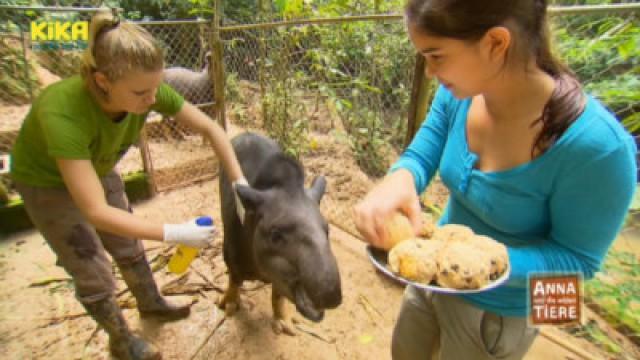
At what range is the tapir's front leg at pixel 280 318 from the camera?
305 centimetres

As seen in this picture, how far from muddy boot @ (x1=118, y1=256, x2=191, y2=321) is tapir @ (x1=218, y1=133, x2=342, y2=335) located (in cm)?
55

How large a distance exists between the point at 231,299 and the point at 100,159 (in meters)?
1.57

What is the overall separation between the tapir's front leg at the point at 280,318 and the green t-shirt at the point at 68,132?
155cm

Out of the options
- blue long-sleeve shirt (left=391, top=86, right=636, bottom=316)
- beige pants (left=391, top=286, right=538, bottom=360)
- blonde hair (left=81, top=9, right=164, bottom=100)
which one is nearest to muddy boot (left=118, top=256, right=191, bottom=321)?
blonde hair (left=81, top=9, right=164, bottom=100)

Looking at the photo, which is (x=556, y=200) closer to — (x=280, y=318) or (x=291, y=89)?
(x=280, y=318)

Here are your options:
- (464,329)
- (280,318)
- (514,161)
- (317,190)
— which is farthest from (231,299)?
(514,161)

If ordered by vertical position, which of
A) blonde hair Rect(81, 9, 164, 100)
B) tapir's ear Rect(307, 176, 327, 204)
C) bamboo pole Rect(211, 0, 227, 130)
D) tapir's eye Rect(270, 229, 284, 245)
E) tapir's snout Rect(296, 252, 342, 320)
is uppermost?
blonde hair Rect(81, 9, 164, 100)

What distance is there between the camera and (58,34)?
434 cm

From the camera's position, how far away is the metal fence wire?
4512 millimetres

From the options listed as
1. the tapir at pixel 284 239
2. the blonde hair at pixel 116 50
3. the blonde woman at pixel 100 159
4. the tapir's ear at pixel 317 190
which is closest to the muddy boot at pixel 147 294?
the blonde woman at pixel 100 159

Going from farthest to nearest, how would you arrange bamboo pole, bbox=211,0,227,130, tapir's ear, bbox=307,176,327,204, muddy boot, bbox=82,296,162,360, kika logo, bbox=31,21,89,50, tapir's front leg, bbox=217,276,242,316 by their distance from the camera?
bamboo pole, bbox=211,0,227,130
kika logo, bbox=31,21,89,50
tapir's front leg, bbox=217,276,242,316
tapir's ear, bbox=307,176,327,204
muddy boot, bbox=82,296,162,360

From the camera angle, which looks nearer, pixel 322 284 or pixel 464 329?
pixel 464 329

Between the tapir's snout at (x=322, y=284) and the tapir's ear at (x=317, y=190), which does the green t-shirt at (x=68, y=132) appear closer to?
the tapir's ear at (x=317, y=190)

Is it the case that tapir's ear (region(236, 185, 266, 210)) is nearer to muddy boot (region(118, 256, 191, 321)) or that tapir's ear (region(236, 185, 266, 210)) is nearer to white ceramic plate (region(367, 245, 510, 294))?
muddy boot (region(118, 256, 191, 321))
